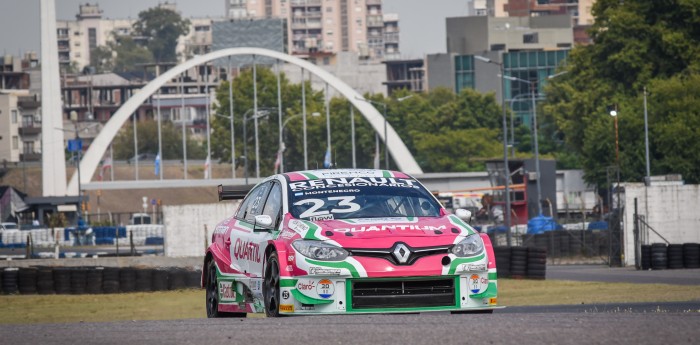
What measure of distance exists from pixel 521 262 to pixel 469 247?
1063 inches

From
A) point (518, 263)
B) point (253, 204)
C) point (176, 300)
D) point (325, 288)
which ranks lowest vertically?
point (176, 300)

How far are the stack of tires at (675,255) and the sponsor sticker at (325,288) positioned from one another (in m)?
29.4

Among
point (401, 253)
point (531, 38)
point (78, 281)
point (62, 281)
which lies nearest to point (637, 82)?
point (78, 281)

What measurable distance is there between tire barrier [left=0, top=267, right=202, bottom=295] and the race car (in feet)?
76.2

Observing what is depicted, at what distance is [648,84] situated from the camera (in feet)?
279

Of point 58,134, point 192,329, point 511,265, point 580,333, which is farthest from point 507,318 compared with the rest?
point 58,134

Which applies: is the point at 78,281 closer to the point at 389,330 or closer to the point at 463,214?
the point at 463,214

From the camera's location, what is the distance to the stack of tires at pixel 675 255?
42.5 metres

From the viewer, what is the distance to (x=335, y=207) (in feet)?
50.6

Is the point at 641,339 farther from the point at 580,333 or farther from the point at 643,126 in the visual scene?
the point at 643,126

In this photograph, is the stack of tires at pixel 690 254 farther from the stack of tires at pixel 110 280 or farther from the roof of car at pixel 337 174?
the roof of car at pixel 337 174

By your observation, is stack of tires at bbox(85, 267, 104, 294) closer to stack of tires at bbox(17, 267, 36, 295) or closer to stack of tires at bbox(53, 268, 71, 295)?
stack of tires at bbox(53, 268, 71, 295)

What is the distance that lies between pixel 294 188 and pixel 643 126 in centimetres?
6868

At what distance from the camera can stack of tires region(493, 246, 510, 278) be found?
138ft
